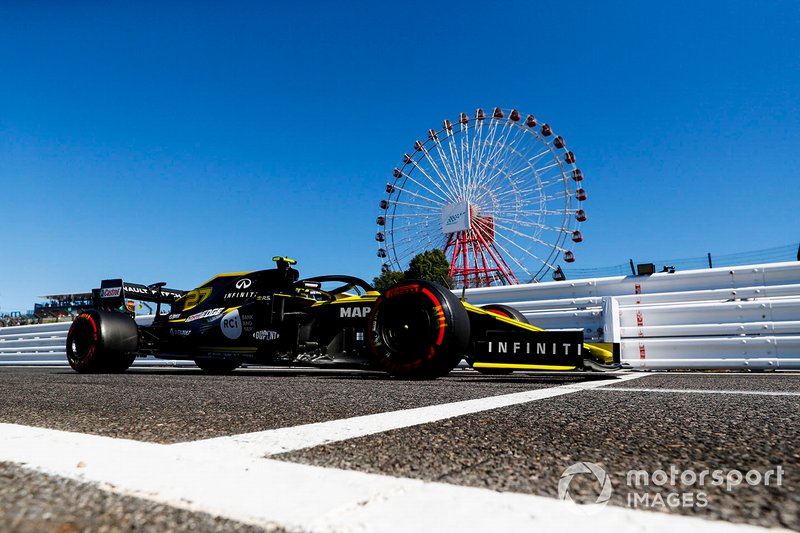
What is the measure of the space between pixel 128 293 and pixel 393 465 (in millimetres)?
7950

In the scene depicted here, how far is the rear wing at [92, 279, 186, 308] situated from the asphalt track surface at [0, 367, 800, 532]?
19.7 feet

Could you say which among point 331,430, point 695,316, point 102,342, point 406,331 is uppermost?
point 695,316

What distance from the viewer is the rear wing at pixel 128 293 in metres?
8.09

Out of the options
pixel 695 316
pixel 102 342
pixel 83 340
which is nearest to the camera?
A: pixel 695 316

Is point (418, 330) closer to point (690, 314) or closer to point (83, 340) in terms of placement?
point (690, 314)

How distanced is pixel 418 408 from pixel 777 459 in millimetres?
1386

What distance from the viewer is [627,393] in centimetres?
305

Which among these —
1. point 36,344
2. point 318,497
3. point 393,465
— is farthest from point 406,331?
point 36,344

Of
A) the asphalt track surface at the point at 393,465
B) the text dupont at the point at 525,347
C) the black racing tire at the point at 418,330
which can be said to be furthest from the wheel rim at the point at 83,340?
the text dupont at the point at 525,347

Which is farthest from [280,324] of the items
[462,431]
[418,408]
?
[462,431]

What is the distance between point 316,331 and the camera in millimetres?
6012

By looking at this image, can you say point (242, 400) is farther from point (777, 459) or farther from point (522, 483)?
point (777, 459)

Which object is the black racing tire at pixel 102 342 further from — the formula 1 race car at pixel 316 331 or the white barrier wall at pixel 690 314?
the white barrier wall at pixel 690 314

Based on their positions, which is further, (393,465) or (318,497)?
(393,465)
